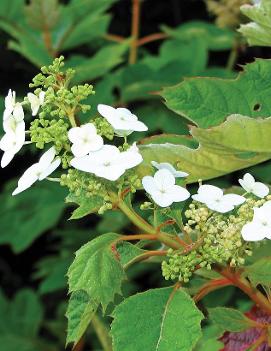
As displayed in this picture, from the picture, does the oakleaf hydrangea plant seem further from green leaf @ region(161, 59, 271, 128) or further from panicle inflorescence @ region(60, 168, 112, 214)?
green leaf @ region(161, 59, 271, 128)

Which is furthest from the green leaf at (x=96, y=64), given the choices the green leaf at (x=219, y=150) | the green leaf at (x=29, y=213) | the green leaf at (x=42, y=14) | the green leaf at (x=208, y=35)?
the green leaf at (x=219, y=150)

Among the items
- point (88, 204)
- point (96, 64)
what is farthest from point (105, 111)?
point (96, 64)

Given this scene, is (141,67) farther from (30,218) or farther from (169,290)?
(169,290)

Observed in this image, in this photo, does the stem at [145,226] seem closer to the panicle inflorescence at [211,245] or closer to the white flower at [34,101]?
the panicle inflorescence at [211,245]

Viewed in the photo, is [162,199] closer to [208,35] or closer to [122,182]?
[122,182]

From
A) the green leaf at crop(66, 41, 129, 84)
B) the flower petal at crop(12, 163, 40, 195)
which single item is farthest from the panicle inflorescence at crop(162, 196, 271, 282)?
the green leaf at crop(66, 41, 129, 84)

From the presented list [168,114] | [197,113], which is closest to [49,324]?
[168,114]
